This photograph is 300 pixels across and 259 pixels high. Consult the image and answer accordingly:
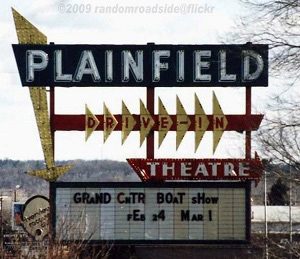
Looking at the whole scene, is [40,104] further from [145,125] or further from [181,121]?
[181,121]

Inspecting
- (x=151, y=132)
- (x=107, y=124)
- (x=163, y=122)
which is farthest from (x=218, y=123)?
(x=107, y=124)

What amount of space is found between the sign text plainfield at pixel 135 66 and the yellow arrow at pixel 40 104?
395 mm

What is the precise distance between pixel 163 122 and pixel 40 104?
3.57 metres

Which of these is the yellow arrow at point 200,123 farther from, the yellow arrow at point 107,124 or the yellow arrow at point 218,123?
the yellow arrow at point 107,124

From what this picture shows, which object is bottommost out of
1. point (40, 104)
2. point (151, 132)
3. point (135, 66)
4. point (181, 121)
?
point (151, 132)

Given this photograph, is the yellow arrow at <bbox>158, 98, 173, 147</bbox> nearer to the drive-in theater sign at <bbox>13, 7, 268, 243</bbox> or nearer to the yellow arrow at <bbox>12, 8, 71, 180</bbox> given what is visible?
the drive-in theater sign at <bbox>13, 7, 268, 243</bbox>

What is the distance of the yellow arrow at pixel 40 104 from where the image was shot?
29.2m

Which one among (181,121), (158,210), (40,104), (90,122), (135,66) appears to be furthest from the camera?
(135,66)

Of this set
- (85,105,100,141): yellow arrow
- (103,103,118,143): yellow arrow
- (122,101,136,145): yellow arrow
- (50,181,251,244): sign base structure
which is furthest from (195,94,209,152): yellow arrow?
(85,105,100,141): yellow arrow

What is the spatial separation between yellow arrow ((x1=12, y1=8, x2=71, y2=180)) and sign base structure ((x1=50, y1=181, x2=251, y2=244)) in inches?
25.8

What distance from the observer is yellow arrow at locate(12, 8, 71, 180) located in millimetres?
29234

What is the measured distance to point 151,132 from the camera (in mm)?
29234

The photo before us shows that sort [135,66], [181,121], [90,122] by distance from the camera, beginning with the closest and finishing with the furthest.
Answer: [90,122] < [181,121] < [135,66]

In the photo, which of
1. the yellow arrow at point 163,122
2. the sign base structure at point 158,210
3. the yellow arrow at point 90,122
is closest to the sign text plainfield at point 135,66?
the yellow arrow at point 163,122
